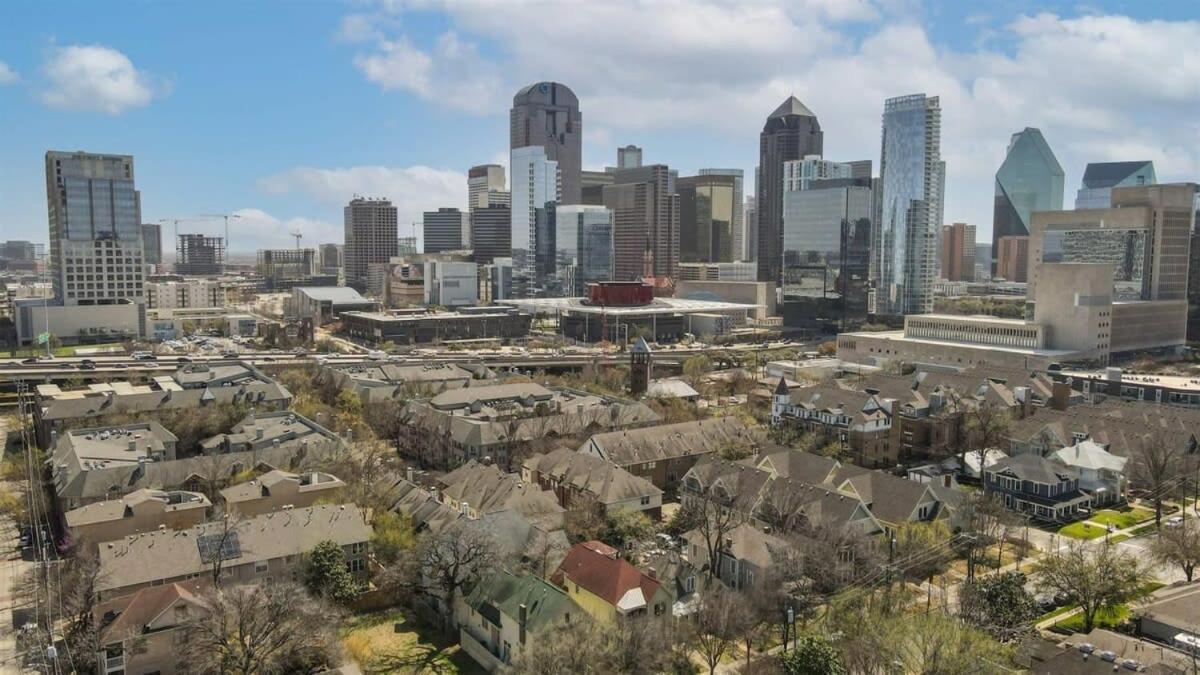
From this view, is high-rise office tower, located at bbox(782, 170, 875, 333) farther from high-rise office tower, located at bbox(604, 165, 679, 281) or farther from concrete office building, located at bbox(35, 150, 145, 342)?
concrete office building, located at bbox(35, 150, 145, 342)

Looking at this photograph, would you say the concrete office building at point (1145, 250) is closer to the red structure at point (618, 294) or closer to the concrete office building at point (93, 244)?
the red structure at point (618, 294)

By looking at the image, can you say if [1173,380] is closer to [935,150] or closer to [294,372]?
[935,150]

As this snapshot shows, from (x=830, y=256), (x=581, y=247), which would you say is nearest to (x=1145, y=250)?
(x=830, y=256)

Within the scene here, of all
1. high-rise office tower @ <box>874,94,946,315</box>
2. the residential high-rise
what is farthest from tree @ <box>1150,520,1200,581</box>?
the residential high-rise

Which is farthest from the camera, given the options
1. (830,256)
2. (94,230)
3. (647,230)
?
(647,230)

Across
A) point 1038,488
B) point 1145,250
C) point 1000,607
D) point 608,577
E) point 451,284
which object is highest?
point 1145,250

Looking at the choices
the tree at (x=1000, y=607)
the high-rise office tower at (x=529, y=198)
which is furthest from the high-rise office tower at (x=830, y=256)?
the tree at (x=1000, y=607)

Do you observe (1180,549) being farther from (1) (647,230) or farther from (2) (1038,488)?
(1) (647,230)
